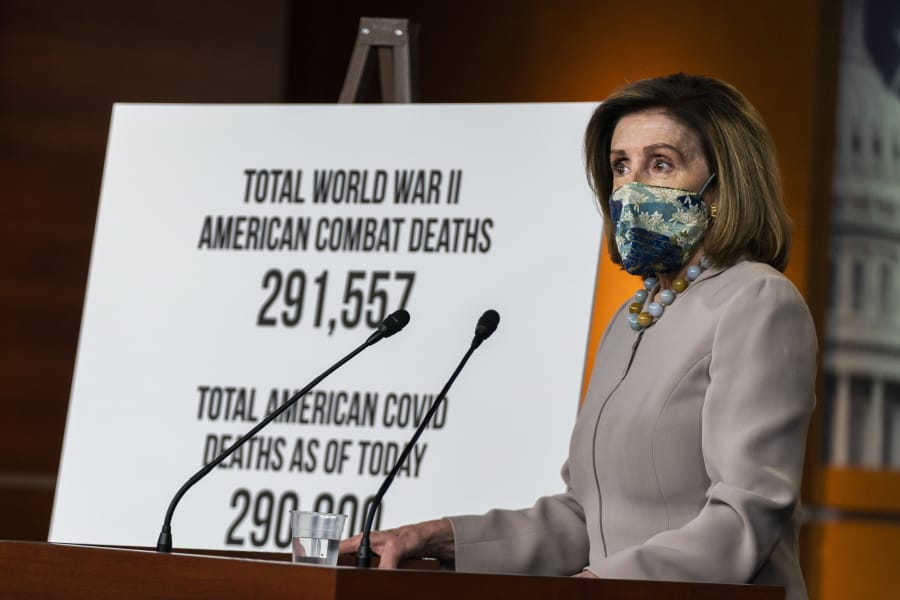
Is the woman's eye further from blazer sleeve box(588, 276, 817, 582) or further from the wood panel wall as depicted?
the wood panel wall

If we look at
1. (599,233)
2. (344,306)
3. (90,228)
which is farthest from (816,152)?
(90,228)

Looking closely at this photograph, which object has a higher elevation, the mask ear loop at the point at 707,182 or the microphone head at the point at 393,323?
the mask ear loop at the point at 707,182

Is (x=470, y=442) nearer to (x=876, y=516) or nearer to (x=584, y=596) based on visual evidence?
(x=584, y=596)

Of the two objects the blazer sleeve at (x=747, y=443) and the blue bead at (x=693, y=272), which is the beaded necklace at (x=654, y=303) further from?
the blazer sleeve at (x=747, y=443)

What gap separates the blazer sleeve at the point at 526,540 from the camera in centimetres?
207

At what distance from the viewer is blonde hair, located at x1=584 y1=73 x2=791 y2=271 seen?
1.99 meters

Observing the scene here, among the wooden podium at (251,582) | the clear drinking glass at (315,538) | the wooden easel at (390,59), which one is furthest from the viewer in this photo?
the wooden easel at (390,59)

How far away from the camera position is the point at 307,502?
124 inches

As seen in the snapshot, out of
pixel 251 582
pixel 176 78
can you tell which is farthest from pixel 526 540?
pixel 176 78

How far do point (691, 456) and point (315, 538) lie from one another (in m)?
0.53

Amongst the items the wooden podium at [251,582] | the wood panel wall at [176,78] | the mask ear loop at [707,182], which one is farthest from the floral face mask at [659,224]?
the wood panel wall at [176,78]

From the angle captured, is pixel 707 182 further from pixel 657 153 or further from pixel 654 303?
pixel 654 303

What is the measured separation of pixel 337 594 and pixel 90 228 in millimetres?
3732

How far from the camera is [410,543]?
199 centimetres
